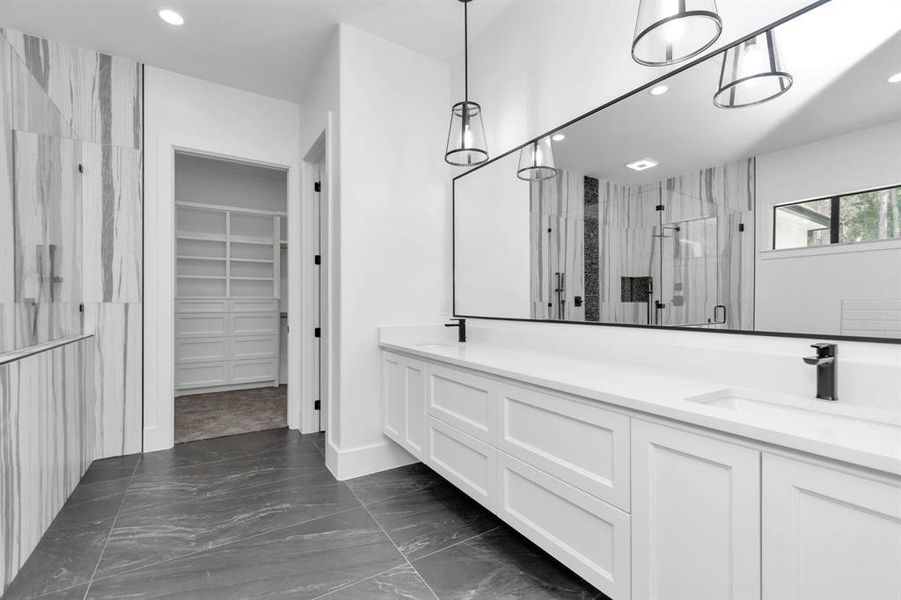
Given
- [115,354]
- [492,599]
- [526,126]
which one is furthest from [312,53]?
[492,599]

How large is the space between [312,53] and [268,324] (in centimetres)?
349

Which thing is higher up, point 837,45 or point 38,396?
point 837,45

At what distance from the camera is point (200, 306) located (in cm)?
500

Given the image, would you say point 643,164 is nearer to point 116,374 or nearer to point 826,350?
point 826,350

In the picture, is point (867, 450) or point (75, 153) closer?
point (867, 450)

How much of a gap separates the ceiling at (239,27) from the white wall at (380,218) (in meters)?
0.18

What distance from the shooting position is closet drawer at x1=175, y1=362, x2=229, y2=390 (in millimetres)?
4824

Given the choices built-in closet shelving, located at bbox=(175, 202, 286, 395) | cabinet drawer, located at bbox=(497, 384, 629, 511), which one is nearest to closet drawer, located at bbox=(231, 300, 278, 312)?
built-in closet shelving, located at bbox=(175, 202, 286, 395)

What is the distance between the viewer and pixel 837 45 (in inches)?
48.3

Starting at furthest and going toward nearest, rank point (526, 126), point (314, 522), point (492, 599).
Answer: point (526, 126) → point (314, 522) → point (492, 599)

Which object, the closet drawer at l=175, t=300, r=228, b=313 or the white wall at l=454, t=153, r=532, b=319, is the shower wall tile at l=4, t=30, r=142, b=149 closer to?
the closet drawer at l=175, t=300, r=228, b=313

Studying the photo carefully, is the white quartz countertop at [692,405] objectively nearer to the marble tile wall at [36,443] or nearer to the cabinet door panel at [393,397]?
the cabinet door panel at [393,397]

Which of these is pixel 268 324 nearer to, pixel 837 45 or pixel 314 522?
pixel 314 522

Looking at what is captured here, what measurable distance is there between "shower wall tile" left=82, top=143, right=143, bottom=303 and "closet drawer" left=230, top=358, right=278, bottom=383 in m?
2.24
